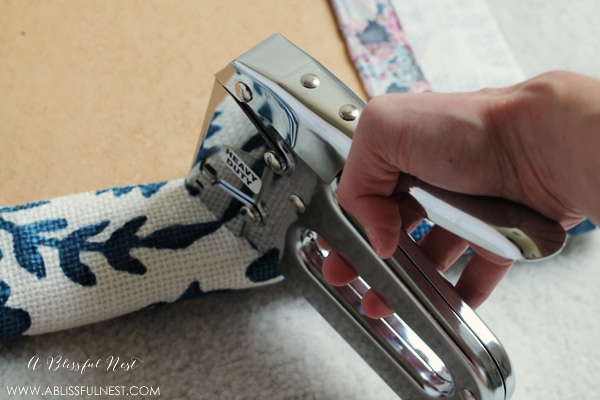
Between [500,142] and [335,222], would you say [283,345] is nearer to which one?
[335,222]

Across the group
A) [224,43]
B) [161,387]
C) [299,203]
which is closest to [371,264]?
[299,203]

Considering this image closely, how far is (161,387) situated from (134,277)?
77 mm

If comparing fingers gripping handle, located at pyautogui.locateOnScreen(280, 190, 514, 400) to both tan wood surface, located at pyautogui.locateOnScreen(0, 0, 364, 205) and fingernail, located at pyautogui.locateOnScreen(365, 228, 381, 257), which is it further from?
tan wood surface, located at pyautogui.locateOnScreen(0, 0, 364, 205)

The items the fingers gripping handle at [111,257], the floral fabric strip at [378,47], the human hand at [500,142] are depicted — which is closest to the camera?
the human hand at [500,142]

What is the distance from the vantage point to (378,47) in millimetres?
641

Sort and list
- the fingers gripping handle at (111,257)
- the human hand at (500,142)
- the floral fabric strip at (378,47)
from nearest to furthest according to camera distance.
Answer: the human hand at (500,142), the fingers gripping handle at (111,257), the floral fabric strip at (378,47)

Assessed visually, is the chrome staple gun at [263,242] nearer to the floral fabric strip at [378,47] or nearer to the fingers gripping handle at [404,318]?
the fingers gripping handle at [404,318]

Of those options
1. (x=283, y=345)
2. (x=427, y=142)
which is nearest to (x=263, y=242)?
(x=283, y=345)

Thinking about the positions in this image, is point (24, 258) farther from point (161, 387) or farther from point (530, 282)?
point (530, 282)

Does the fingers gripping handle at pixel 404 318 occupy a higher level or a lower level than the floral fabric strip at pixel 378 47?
lower

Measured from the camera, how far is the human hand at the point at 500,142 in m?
0.34

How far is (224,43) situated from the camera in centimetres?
62

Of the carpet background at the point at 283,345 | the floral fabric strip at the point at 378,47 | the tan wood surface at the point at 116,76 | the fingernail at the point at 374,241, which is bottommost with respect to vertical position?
the carpet background at the point at 283,345

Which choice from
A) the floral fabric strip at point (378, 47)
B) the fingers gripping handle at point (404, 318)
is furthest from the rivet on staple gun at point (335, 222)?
the floral fabric strip at point (378, 47)
